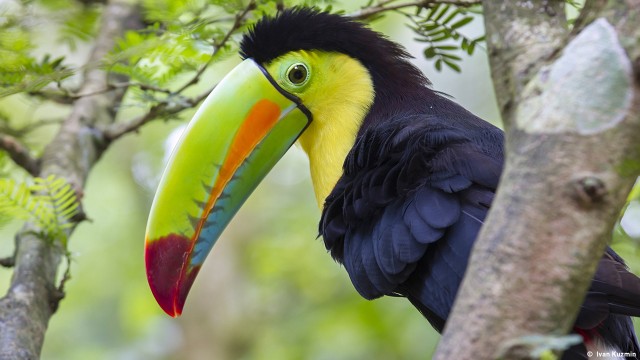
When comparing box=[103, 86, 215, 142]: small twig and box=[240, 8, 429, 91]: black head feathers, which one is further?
box=[103, 86, 215, 142]: small twig

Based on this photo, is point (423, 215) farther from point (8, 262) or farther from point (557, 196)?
point (8, 262)

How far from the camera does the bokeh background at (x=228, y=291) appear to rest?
22.1ft

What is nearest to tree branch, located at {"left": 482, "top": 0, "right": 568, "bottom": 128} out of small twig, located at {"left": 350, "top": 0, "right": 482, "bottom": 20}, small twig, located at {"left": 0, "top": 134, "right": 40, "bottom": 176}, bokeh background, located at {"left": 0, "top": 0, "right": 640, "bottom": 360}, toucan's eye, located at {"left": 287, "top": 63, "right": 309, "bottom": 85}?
small twig, located at {"left": 350, "top": 0, "right": 482, "bottom": 20}

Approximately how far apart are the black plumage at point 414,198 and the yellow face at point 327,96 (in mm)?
47

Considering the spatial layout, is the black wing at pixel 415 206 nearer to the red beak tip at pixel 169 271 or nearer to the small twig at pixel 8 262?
the red beak tip at pixel 169 271

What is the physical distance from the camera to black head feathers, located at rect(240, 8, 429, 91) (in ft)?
11.0

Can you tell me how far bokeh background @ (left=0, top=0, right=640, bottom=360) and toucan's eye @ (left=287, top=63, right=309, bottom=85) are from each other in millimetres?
2966

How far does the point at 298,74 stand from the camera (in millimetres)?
3438

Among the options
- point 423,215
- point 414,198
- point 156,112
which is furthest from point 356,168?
point 156,112

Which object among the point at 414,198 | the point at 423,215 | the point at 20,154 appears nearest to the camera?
the point at 423,215

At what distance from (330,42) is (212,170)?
2.35 feet

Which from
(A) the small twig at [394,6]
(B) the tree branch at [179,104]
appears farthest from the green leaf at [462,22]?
(B) the tree branch at [179,104]

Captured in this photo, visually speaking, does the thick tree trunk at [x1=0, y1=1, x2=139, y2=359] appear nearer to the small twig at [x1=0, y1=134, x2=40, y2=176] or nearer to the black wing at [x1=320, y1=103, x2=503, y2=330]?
the small twig at [x1=0, y1=134, x2=40, y2=176]

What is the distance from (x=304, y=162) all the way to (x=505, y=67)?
23.6 ft
